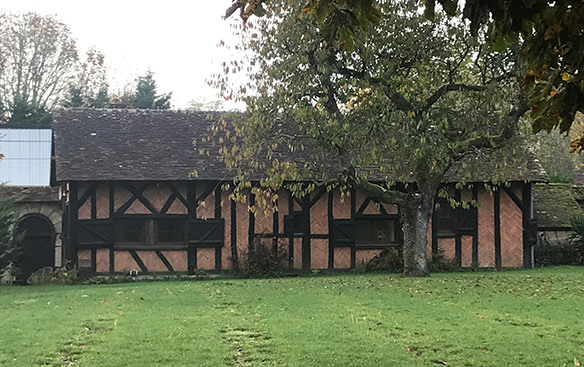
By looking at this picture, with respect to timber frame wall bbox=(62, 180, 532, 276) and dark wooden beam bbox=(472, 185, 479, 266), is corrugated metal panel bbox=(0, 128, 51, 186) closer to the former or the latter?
timber frame wall bbox=(62, 180, 532, 276)

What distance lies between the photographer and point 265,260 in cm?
1933

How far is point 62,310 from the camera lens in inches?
461

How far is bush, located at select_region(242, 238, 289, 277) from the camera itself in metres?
19.3

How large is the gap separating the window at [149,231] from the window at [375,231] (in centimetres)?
525

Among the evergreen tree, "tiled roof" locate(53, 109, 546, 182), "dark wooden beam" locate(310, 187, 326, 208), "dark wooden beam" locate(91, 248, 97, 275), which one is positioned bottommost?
"dark wooden beam" locate(91, 248, 97, 275)

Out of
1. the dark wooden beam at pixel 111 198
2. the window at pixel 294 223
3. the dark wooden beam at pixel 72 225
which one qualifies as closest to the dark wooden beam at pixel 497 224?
→ the window at pixel 294 223

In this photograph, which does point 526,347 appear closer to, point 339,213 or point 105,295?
point 105,295

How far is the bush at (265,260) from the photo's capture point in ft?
63.3

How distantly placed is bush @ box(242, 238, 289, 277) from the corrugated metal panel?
297 inches

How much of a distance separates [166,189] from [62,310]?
7.97 m

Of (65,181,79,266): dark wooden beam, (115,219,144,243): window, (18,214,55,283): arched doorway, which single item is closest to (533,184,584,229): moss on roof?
(115,219,144,243): window

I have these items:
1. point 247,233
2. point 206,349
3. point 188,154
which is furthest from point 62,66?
point 206,349

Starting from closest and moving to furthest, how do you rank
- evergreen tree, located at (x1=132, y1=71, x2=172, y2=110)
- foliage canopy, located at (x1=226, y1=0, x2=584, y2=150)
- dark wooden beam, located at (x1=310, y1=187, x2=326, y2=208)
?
foliage canopy, located at (x1=226, y1=0, x2=584, y2=150), dark wooden beam, located at (x1=310, y1=187, x2=326, y2=208), evergreen tree, located at (x1=132, y1=71, x2=172, y2=110)

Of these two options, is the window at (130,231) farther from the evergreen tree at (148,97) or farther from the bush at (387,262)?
the evergreen tree at (148,97)
